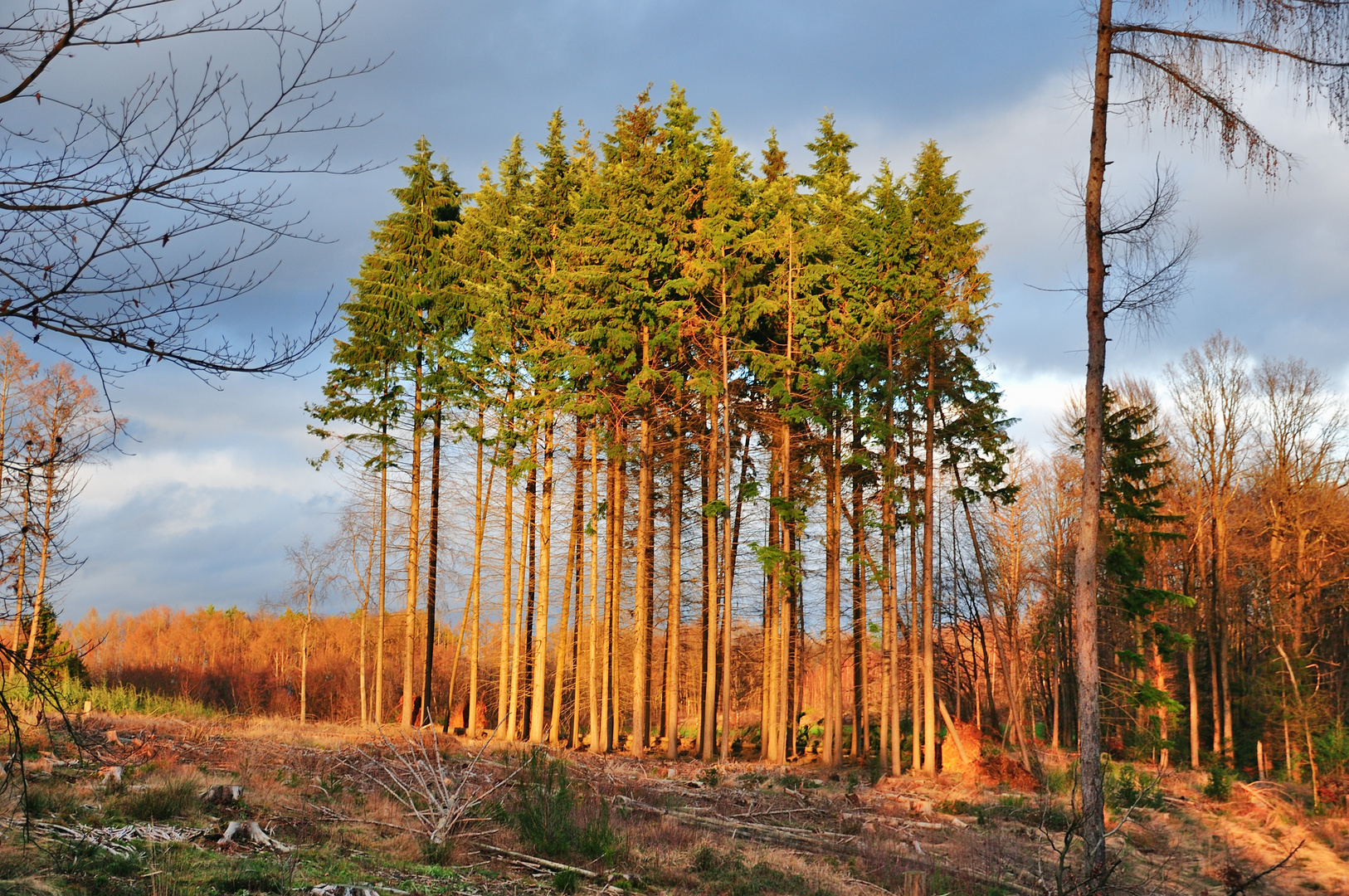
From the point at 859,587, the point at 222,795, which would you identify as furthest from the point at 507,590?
the point at 222,795

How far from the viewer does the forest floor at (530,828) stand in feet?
24.6

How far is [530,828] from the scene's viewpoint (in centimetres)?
990

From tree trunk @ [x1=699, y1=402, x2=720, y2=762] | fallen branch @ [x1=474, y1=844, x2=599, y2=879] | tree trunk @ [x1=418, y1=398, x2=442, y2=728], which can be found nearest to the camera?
fallen branch @ [x1=474, y1=844, x2=599, y2=879]

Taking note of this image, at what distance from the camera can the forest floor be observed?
749cm

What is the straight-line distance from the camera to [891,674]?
72.8 ft

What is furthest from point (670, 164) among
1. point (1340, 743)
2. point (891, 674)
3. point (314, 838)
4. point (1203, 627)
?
point (1203, 627)

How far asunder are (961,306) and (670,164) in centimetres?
827

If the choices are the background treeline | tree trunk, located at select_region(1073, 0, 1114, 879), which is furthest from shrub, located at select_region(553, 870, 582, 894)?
the background treeline

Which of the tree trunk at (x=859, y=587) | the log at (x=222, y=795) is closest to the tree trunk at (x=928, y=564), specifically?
the tree trunk at (x=859, y=587)

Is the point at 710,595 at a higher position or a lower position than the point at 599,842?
higher

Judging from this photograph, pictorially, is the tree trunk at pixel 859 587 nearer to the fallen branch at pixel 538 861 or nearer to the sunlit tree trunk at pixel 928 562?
the sunlit tree trunk at pixel 928 562

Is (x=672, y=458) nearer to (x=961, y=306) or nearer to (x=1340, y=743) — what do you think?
(x=961, y=306)

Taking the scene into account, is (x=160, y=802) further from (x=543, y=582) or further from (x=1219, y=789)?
(x=1219, y=789)

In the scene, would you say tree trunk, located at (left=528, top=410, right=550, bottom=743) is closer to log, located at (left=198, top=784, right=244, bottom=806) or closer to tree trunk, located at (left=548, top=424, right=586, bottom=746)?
tree trunk, located at (left=548, top=424, right=586, bottom=746)
